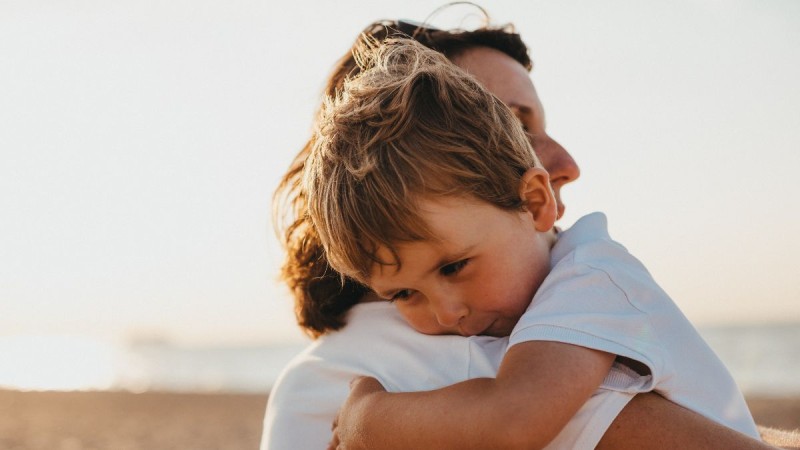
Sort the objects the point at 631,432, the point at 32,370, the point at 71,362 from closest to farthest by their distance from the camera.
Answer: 1. the point at 631,432
2. the point at 32,370
3. the point at 71,362

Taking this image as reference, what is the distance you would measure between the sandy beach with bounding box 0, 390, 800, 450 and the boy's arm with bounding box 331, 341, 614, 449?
970cm

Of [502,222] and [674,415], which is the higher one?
[502,222]

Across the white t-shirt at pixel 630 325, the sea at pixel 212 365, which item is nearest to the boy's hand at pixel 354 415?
the white t-shirt at pixel 630 325

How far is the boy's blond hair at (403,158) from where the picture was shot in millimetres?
2076

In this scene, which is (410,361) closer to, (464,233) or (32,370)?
(464,233)

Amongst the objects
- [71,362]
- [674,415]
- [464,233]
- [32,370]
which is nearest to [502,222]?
[464,233]

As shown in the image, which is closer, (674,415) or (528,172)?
(674,415)

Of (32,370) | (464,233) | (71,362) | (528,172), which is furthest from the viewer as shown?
(71,362)

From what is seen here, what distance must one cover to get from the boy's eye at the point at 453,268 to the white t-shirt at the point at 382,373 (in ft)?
0.53

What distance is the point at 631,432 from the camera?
5.93ft

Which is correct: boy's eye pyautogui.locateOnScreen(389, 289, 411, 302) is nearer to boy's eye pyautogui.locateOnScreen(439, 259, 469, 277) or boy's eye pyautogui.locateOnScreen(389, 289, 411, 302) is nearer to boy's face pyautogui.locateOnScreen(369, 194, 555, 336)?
Answer: boy's face pyautogui.locateOnScreen(369, 194, 555, 336)

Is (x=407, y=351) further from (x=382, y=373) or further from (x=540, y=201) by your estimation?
(x=540, y=201)

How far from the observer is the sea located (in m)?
25.6

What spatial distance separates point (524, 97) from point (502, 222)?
0.94 m
